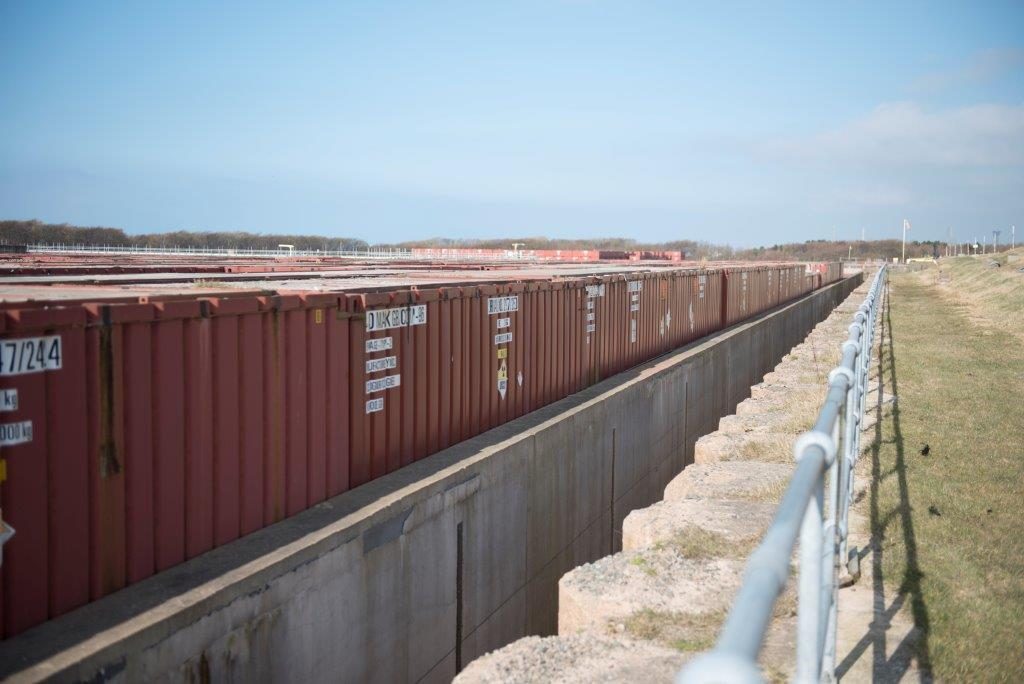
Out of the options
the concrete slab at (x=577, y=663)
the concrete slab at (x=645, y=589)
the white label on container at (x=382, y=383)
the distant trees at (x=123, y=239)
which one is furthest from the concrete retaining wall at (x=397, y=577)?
the distant trees at (x=123, y=239)

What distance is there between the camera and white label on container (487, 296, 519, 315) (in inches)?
459

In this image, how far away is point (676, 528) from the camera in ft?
24.1

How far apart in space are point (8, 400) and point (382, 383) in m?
4.22

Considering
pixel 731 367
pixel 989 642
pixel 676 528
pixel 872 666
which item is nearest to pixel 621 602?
pixel 676 528

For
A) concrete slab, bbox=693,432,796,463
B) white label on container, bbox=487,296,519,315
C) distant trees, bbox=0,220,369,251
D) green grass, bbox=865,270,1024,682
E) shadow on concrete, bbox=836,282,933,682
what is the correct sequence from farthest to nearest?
distant trees, bbox=0,220,369,251
white label on container, bbox=487,296,519,315
concrete slab, bbox=693,432,796,463
green grass, bbox=865,270,1024,682
shadow on concrete, bbox=836,282,933,682

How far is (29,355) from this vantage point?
541cm

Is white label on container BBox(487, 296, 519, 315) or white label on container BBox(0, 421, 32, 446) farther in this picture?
white label on container BBox(487, 296, 519, 315)

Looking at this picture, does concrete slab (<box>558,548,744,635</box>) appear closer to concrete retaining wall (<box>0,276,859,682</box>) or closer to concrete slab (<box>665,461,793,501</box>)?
concrete slab (<box>665,461,793,501</box>)

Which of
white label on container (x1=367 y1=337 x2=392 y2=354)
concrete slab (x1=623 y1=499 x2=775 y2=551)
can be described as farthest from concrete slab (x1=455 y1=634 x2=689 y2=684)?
white label on container (x1=367 y1=337 x2=392 y2=354)

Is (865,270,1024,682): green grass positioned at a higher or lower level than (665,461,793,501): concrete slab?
higher

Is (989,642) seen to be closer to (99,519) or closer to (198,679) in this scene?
(198,679)

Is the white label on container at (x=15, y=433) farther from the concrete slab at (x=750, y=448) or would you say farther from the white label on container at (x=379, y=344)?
the concrete slab at (x=750, y=448)

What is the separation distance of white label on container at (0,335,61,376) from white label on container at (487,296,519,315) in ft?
21.4

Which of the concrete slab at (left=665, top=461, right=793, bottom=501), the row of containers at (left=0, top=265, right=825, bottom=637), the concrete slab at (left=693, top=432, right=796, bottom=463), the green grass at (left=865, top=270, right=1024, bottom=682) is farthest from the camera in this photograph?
the concrete slab at (left=693, top=432, right=796, bottom=463)
